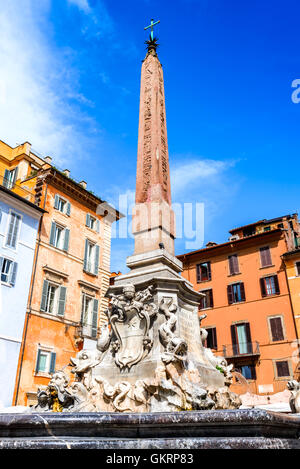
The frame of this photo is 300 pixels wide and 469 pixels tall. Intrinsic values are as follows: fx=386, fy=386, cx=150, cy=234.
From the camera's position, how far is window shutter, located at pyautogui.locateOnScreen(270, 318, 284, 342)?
23.0 metres

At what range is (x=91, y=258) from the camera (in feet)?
70.4

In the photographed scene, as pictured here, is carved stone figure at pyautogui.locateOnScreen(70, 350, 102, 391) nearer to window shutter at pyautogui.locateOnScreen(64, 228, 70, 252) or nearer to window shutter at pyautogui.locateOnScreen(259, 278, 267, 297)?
window shutter at pyautogui.locateOnScreen(64, 228, 70, 252)

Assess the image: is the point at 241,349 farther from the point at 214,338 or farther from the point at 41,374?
the point at 41,374

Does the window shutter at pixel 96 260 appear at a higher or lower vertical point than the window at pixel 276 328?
higher

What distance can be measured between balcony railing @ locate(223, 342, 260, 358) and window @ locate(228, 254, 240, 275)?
4.98 meters

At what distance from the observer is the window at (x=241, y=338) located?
23.7 metres

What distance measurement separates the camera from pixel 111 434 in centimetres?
306

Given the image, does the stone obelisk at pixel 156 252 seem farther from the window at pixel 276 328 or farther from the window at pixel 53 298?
the window at pixel 276 328

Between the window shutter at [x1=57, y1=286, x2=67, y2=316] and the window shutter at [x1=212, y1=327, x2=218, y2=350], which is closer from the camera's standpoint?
the window shutter at [x1=57, y1=286, x2=67, y2=316]

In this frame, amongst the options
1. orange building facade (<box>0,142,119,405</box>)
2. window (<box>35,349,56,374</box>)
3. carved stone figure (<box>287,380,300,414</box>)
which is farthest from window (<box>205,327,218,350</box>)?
carved stone figure (<box>287,380,300,414</box>)

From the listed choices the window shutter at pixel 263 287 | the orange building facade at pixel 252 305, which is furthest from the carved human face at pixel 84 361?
the window shutter at pixel 263 287

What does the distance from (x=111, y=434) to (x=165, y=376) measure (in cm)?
169

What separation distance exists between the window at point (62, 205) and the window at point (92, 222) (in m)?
1.45

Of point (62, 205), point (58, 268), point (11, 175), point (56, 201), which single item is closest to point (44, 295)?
point (58, 268)
